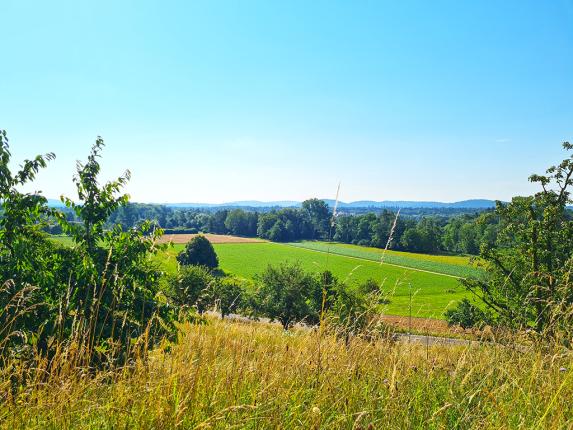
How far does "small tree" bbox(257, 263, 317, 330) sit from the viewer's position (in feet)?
125

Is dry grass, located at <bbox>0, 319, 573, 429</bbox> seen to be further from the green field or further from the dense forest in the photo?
the dense forest

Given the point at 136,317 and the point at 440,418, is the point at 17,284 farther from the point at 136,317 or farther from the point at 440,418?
the point at 440,418

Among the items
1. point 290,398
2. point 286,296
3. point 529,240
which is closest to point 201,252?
point 286,296

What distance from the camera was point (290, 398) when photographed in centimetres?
283

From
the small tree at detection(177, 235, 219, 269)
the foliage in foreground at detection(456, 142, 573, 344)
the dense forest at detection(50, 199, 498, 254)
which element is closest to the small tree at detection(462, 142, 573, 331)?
the foliage in foreground at detection(456, 142, 573, 344)

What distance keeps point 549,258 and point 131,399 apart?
19.1m

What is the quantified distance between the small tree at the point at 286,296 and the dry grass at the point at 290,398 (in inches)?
1359

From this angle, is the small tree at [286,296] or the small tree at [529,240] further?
the small tree at [286,296]

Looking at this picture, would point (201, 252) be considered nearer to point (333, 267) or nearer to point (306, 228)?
point (306, 228)

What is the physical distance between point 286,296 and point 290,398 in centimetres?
3603

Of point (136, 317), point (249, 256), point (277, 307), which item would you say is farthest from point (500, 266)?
point (249, 256)

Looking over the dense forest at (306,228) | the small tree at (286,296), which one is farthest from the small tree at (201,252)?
the small tree at (286,296)

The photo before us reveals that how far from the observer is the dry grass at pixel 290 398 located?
2418mm

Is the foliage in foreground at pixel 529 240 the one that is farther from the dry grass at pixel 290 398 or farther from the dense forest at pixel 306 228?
the dense forest at pixel 306 228
